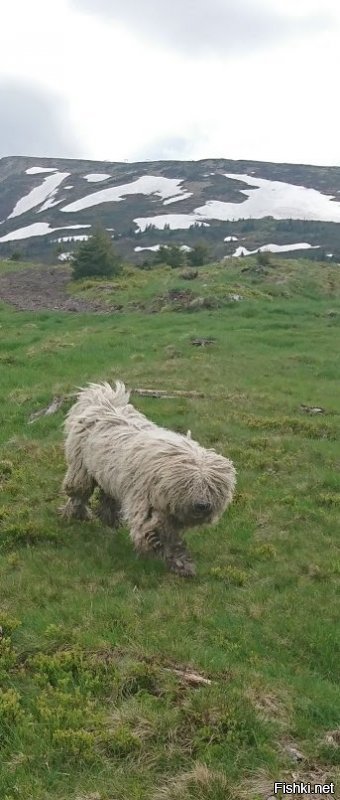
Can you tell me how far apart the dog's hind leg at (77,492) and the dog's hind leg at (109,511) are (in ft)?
0.78

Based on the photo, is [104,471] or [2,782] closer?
[2,782]

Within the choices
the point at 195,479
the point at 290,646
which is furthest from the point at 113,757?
the point at 195,479

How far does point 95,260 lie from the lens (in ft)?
156

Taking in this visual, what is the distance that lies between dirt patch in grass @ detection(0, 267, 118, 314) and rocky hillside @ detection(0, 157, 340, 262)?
39.3m

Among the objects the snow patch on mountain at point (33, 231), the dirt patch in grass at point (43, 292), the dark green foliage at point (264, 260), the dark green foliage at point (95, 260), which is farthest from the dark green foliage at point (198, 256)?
the snow patch on mountain at point (33, 231)

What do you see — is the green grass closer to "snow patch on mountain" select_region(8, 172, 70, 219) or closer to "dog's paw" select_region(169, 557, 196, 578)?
"dog's paw" select_region(169, 557, 196, 578)

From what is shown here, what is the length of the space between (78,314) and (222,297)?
773cm

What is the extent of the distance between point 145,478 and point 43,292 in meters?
36.9

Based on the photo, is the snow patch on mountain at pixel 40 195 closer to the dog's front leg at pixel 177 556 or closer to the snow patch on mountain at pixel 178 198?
the snow patch on mountain at pixel 178 198

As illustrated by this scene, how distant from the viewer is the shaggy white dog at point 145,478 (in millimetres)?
9023

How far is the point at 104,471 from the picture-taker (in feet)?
34.2

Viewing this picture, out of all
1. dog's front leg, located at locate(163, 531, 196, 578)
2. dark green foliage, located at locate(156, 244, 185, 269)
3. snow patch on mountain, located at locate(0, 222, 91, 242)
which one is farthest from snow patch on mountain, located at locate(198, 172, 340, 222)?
dog's front leg, located at locate(163, 531, 196, 578)

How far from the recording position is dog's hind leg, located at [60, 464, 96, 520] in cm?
1098

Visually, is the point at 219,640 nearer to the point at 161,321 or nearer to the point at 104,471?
the point at 104,471
